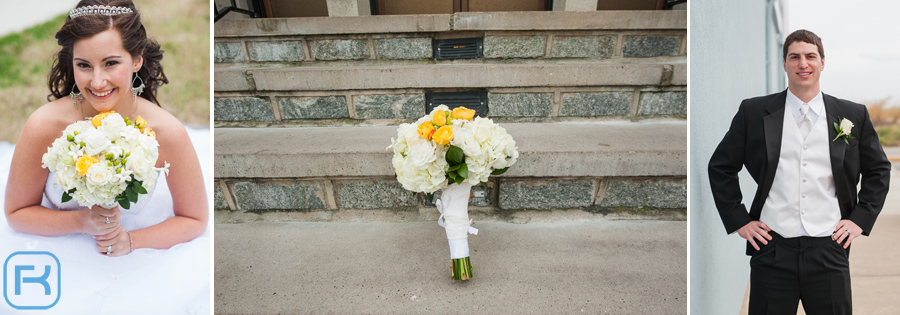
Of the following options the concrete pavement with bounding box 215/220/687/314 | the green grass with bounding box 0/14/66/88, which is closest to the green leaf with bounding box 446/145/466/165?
the concrete pavement with bounding box 215/220/687/314

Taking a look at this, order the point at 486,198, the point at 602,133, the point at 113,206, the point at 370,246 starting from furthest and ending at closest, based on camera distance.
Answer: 1. the point at 602,133
2. the point at 486,198
3. the point at 370,246
4. the point at 113,206

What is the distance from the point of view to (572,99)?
10.3ft

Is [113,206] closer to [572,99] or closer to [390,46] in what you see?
[390,46]

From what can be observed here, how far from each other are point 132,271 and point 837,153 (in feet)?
9.08

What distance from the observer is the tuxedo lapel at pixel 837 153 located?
1469 mm

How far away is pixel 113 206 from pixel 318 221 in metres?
1.09

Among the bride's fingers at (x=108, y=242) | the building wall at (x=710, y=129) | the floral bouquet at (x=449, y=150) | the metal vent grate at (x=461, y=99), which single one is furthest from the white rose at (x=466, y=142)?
the metal vent grate at (x=461, y=99)

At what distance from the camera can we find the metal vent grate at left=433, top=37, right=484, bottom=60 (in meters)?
3.45

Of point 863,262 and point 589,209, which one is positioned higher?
point 589,209

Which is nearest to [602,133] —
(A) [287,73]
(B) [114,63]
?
(A) [287,73]

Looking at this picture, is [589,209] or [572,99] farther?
[572,99]

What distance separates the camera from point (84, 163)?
4.77ft

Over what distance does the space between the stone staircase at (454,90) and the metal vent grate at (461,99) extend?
0.14 feet

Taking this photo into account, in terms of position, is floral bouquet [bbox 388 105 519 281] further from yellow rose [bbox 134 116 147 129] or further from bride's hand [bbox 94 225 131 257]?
bride's hand [bbox 94 225 131 257]
